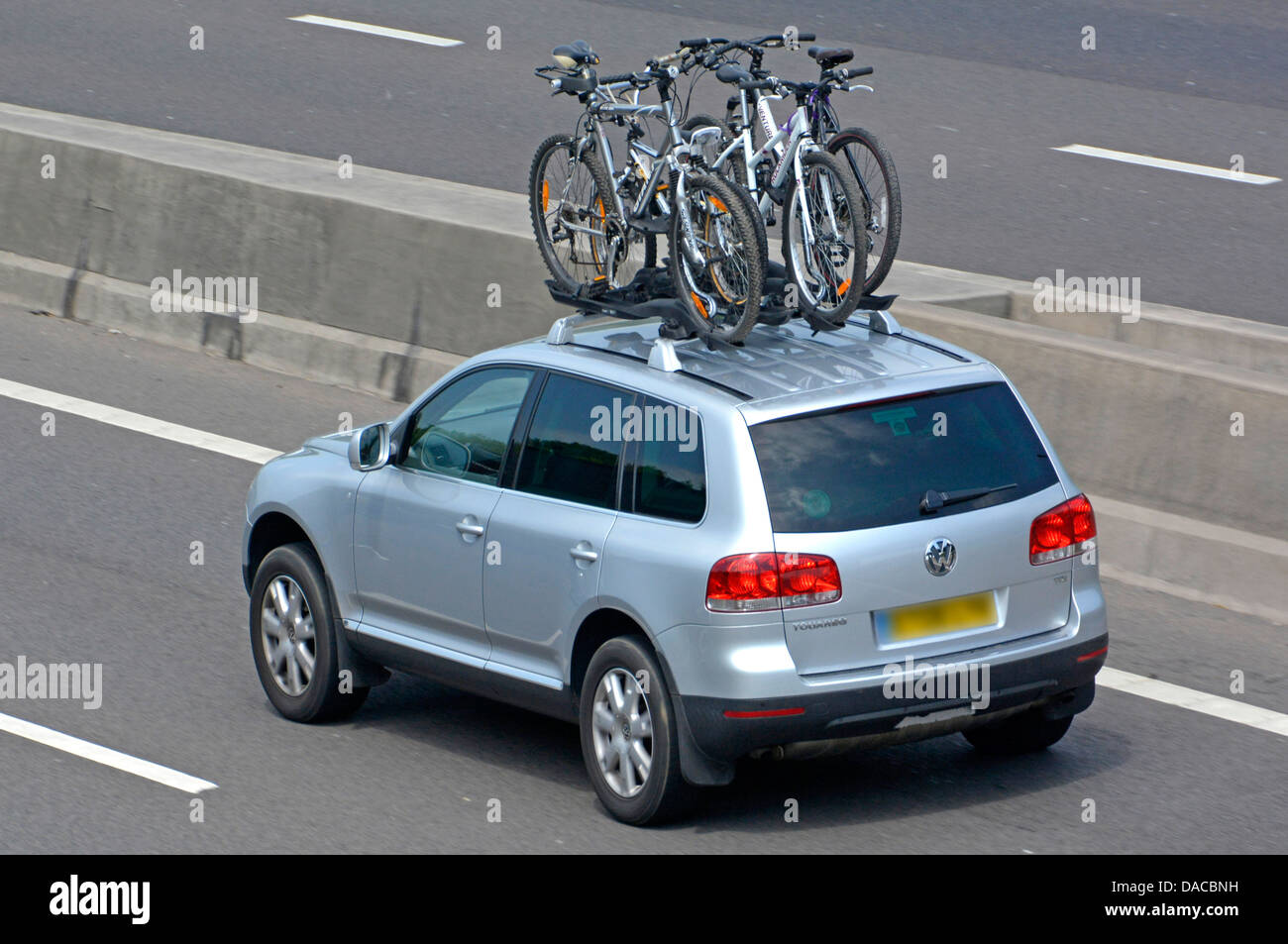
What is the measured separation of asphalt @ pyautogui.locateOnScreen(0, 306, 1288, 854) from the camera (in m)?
7.14

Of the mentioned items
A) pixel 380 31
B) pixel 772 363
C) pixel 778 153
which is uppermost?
pixel 380 31

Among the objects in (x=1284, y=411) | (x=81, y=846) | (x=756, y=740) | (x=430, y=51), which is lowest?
(x=81, y=846)

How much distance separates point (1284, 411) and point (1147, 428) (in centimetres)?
73

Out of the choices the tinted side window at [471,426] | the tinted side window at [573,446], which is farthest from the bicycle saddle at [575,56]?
the tinted side window at [573,446]

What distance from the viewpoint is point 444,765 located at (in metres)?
7.98

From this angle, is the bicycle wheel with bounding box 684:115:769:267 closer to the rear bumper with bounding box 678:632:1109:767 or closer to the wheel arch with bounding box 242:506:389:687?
the rear bumper with bounding box 678:632:1109:767

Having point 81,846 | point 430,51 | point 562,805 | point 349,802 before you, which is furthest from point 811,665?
point 430,51

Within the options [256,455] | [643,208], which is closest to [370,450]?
[643,208]

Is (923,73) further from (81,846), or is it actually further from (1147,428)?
(81,846)

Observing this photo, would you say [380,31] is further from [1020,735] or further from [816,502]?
[816,502]

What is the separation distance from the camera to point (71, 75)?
65.5 feet

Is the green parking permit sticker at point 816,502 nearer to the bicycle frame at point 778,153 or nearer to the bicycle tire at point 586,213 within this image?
the bicycle frame at point 778,153

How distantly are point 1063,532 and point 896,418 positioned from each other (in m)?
0.76

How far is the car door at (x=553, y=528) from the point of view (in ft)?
23.9
